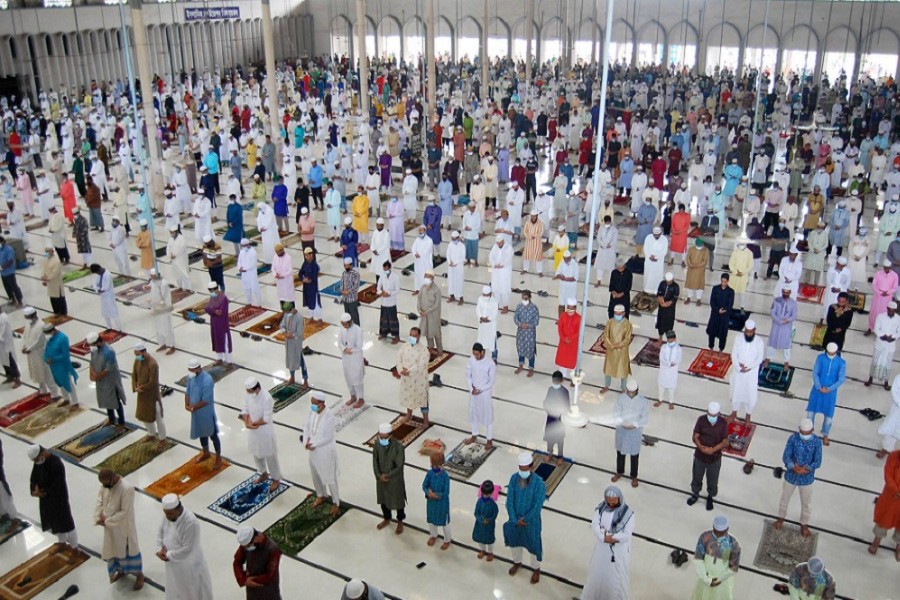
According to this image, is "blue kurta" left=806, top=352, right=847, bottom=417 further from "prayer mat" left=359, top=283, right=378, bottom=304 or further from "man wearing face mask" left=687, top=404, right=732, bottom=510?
"prayer mat" left=359, top=283, right=378, bottom=304

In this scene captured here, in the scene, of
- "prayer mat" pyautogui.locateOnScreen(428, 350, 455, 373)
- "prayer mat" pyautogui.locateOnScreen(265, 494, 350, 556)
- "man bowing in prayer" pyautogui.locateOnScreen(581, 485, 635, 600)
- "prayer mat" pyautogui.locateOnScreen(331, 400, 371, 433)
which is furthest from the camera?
"prayer mat" pyautogui.locateOnScreen(428, 350, 455, 373)

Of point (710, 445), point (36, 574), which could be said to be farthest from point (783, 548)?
point (36, 574)

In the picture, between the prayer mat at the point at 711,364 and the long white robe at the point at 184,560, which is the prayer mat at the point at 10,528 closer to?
the long white robe at the point at 184,560

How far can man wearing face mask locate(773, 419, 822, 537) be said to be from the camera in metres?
7.60

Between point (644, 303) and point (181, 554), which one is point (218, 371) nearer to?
point (181, 554)

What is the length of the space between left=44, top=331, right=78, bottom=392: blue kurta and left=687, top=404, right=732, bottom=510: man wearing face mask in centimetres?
742

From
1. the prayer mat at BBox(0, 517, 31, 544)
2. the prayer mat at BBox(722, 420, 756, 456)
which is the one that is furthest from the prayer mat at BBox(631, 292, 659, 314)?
the prayer mat at BBox(0, 517, 31, 544)

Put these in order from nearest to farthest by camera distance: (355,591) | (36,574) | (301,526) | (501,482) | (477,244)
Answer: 1. (355,591)
2. (36,574)
3. (301,526)
4. (501,482)
5. (477,244)

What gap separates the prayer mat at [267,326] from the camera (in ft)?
41.0

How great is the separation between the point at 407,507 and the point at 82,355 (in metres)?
6.04

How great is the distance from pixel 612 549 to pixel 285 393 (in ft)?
17.5

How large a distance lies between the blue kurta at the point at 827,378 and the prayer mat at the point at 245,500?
5966 millimetres

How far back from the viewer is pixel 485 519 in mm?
7344

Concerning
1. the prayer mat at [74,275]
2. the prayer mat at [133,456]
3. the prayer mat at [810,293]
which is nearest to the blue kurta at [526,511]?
the prayer mat at [133,456]
